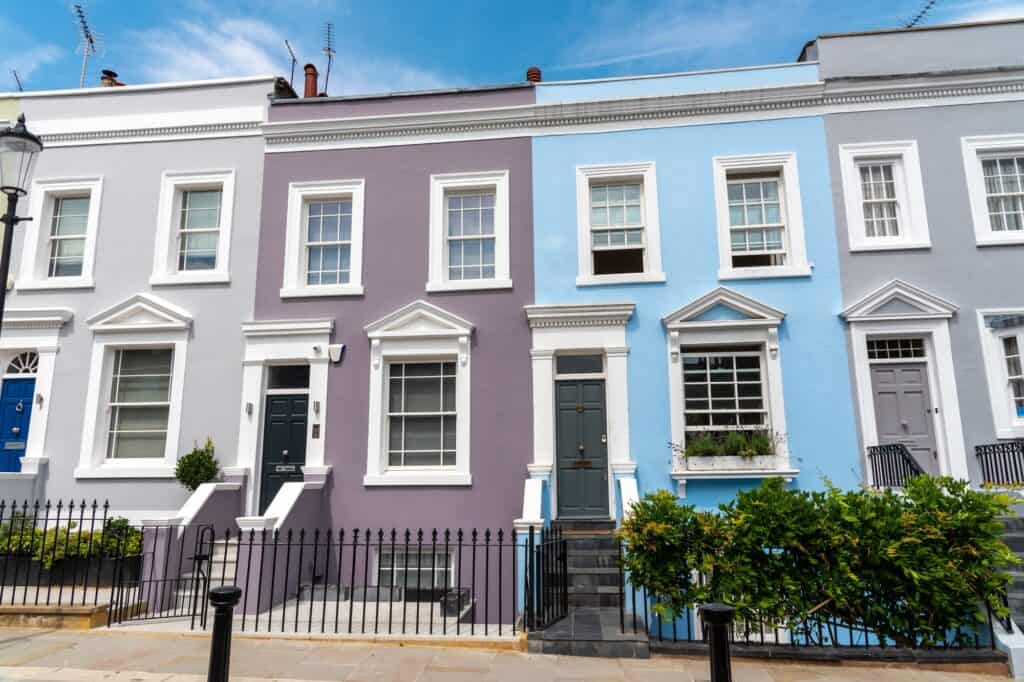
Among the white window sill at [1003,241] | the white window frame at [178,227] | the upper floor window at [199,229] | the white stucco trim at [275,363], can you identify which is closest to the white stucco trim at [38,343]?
the white window frame at [178,227]

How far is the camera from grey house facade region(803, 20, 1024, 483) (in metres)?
10.6

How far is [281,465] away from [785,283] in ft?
30.0

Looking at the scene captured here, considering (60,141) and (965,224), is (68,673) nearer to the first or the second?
(60,141)

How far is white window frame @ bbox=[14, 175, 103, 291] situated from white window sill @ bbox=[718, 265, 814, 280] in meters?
11.6

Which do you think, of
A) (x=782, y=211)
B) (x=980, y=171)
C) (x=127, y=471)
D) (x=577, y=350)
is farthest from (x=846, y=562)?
(x=127, y=471)

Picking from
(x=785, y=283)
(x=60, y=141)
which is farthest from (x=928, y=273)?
(x=60, y=141)

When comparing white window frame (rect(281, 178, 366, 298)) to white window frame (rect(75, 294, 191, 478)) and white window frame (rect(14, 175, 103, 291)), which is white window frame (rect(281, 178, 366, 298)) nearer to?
white window frame (rect(75, 294, 191, 478))

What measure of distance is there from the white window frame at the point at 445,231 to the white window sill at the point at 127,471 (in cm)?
557

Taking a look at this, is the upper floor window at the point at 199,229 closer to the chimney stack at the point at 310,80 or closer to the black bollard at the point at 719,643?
the chimney stack at the point at 310,80

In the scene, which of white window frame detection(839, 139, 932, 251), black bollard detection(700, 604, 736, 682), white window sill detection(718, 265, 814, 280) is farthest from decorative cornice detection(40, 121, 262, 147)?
black bollard detection(700, 604, 736, 682)

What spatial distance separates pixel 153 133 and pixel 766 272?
11748 mm

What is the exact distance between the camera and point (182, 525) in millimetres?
9805

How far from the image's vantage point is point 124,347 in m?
12.4

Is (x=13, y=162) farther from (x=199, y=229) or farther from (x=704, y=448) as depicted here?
(x=704, y=448)
